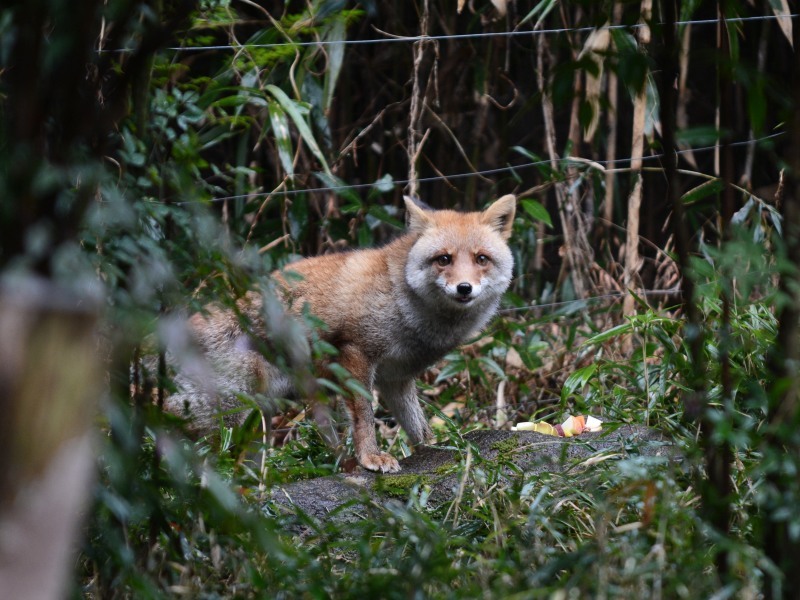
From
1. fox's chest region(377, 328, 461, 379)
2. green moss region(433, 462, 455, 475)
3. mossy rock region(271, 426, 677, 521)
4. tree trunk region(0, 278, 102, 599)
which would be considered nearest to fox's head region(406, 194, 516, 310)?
fox's chest region(377, 328, 461, 379)

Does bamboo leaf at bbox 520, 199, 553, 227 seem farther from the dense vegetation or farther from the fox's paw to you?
the fox's paw

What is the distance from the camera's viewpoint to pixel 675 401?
4191 millimetres

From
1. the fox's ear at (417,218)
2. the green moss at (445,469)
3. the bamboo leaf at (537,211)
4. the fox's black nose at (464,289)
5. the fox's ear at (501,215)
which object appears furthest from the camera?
the bamboo leaf at (537,211)

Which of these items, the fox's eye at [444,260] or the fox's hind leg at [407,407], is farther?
the fox's eye at [444,260]


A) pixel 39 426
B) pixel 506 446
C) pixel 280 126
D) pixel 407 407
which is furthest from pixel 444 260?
pixel 39 426

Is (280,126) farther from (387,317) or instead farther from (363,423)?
(363,423)

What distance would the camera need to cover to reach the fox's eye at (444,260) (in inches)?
203

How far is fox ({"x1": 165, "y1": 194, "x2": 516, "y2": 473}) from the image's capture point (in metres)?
4.88

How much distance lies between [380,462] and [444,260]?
1247 millimetres

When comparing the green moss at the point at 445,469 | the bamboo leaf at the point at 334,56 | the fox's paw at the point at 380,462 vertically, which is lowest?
the fox's paw at the point at 380,462

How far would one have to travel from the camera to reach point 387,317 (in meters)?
5.04

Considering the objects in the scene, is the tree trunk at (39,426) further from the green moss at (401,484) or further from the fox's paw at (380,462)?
the fox's paw at (380,462)

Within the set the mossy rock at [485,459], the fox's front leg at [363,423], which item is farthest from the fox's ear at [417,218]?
the mossy rock at [485,459]

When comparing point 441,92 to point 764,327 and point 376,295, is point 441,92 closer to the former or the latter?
point 376,295
